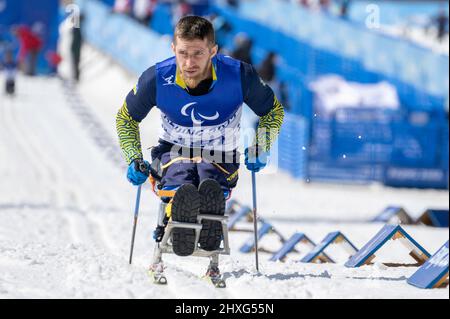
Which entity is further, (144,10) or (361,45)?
(144,10)

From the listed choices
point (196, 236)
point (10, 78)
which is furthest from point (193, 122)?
point (10, 78)

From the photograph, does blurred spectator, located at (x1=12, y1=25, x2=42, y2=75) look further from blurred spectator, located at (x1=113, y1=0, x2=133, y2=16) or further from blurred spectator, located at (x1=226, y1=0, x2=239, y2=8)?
blurred spectator, located at (x1=226, y1=0, x2=239, y2=8)

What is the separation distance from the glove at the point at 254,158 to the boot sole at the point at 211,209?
0.55m

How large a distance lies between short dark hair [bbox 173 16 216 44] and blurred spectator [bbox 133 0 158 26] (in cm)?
2129

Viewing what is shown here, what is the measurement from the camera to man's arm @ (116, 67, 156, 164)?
20.9 feet

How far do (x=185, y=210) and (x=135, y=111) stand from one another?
86 centimetres

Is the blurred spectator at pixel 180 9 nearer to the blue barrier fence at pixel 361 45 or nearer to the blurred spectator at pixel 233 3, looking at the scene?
the blurred spectator at pixel 233 3

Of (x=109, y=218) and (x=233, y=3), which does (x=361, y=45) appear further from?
(x=109, y=218)

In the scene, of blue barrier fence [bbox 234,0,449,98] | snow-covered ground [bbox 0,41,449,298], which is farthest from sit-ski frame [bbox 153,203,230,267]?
blue barrier fence [bbox 234,0,449,98]

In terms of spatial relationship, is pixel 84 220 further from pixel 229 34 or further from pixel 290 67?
pixel 229 34

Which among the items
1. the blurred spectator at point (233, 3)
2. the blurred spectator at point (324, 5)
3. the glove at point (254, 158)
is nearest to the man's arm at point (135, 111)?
the glove at point (254, 158)

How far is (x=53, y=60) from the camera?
91.9ft

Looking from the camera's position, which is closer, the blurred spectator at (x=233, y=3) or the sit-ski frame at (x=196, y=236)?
the sit-ski frame at (x=196, y=236)

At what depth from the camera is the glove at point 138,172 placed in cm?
643
